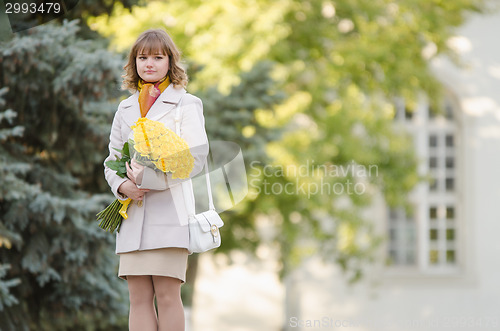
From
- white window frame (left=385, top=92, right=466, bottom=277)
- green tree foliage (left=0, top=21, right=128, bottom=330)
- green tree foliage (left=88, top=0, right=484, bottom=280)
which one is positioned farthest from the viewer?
white window frame (left=385, top=92, right=466, bottom=277)

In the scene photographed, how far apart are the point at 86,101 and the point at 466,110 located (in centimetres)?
1072

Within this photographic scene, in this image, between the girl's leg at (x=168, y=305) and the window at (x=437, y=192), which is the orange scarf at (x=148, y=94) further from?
the window at (x=437, y=192)

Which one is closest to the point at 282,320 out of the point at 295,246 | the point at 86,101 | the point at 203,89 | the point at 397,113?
the point at 295,246

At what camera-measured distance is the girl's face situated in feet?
9.41

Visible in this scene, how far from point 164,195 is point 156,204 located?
5 cm

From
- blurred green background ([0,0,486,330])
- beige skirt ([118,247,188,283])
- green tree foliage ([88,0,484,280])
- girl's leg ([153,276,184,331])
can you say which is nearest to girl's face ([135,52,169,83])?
beige skirt ([118,247,188,283])

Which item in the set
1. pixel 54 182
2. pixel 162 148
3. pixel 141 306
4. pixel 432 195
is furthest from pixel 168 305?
pixel 432 195

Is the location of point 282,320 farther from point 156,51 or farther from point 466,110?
point 156,51

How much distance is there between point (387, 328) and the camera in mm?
14266

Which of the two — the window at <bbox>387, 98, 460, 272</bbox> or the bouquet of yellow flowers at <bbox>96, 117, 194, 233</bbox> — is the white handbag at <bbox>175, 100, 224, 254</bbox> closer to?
the bouquet of yellow flowers at <bbox>96, 117, 194, 233</bbox>

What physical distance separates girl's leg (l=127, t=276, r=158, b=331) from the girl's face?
0.77m

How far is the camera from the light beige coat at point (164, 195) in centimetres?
279

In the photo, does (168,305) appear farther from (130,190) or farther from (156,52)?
(156,52)

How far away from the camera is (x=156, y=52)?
2.86 m
